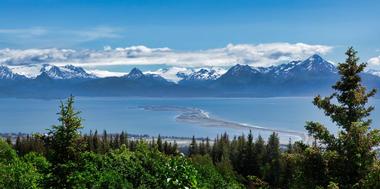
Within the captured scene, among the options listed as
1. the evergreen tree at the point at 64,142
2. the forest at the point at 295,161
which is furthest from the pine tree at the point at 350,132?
the evergreen tree at the point at 64,142

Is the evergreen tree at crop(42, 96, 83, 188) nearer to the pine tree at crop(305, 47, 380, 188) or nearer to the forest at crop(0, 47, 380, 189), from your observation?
the forest at crop(0, 47, 380, 189)

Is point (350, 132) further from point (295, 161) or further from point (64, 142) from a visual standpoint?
point (64, 142)

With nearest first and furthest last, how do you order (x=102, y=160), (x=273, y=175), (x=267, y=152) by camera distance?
(x=102, y=160), (x=273, y=175), (x=267, y=152)

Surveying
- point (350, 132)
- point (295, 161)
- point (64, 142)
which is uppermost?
point (350, 132)

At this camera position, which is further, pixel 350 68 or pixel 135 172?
pixel 135 172

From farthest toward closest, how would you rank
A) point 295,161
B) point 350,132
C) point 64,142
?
point 64,142 < point 295,161 < point 350,132

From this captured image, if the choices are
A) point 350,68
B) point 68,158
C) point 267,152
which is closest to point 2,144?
point 68,158

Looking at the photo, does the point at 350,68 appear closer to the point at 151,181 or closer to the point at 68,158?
the point at 151,181

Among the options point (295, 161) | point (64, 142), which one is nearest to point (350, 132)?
point (295, 161)
